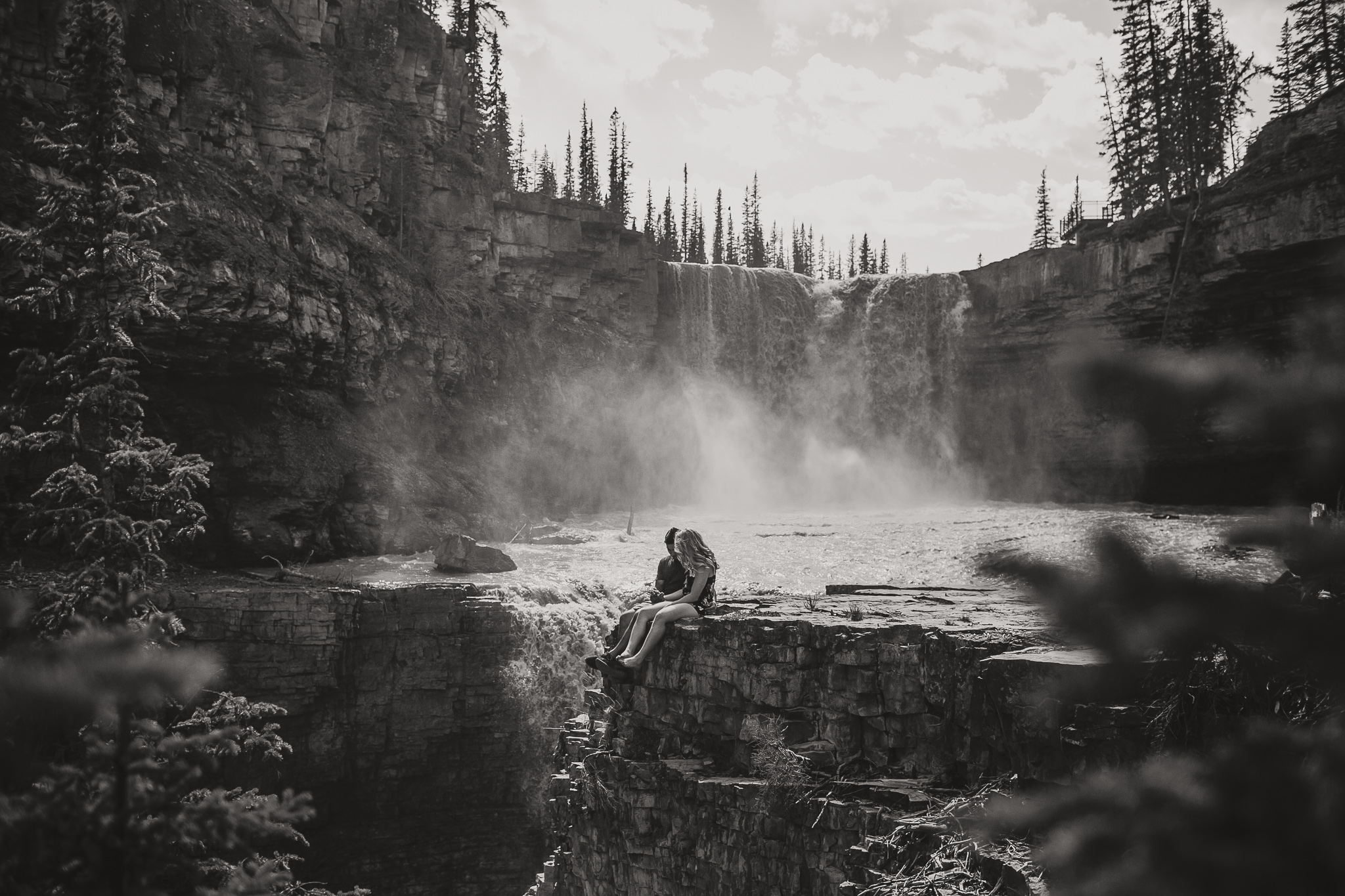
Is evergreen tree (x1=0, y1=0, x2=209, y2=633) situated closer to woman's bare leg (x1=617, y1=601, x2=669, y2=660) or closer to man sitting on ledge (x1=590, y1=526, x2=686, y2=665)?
man sitting on ledge (x1=590, y1=526, x2=686, y2=665)

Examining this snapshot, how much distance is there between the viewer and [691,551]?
10.2m

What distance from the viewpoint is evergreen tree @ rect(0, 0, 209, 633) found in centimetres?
921

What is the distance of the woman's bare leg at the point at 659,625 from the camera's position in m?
10.2

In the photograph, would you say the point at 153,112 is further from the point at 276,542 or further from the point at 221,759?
the point at 221,759

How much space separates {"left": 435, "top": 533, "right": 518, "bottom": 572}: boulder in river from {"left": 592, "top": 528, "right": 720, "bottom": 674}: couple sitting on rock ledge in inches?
544

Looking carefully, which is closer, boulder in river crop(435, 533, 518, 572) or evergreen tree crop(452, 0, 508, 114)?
boulder in river crop(435, 533, 518, 572)

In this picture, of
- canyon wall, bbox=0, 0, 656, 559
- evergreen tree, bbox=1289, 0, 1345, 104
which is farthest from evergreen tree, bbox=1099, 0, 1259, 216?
canyon wall, bbox=0, 0, 656, 559

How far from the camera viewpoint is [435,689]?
19.9 m

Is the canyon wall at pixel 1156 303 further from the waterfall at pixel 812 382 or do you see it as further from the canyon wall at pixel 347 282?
the canyon wall at pixel 347 282

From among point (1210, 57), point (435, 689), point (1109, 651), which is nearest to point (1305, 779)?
point (1109, 651)

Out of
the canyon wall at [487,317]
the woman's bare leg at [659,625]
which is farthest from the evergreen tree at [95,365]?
the canyon wall at [487,317]

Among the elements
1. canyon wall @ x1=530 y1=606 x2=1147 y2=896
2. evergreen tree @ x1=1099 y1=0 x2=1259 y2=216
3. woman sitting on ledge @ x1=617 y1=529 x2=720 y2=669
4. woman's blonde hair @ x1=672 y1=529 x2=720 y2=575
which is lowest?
canyon wall @ x1=530 y1=606 x2=1147 y2=896

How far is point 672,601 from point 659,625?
318 mm

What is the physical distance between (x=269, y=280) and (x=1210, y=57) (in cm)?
3922
